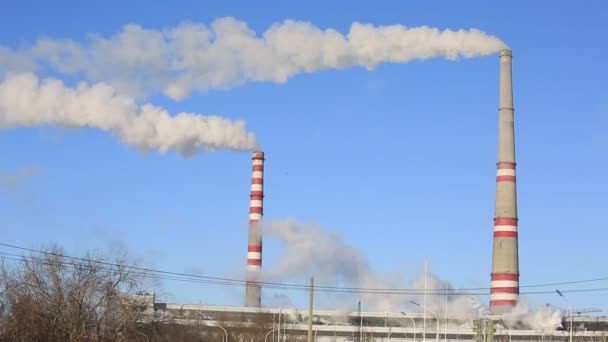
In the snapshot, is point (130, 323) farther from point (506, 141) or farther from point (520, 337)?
point (520, 337)

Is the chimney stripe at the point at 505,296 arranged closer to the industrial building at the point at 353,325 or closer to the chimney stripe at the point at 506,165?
the industrial building at the point at 353,325

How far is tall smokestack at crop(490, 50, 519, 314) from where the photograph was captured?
77.8m

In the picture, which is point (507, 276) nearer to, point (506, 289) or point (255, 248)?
point (506, 289)

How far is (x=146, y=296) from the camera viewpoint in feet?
188

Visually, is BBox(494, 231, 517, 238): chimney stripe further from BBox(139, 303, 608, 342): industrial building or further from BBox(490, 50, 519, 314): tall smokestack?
BBox(139, 303, 608, 342): industrial building

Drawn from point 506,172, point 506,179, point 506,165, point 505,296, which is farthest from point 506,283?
point 506,165

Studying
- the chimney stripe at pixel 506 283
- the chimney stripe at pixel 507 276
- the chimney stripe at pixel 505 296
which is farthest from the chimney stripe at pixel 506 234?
the chimney stripe at pixel 505 296

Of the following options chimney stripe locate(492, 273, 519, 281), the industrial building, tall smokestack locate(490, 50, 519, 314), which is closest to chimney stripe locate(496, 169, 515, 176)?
tall smokestack locate(490, 50, 519, 314)

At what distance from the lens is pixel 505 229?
7825 cm

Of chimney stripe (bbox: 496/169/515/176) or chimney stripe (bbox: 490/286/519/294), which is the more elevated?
chimney stripe (bbox: 496/169/515/176)

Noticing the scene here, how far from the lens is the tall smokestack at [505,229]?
255ft

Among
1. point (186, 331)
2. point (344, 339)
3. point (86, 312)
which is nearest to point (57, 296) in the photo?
point (86, 312)

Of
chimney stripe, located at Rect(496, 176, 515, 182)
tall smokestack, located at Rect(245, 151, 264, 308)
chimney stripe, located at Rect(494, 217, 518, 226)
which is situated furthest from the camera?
tall smokestack, located at Rect(245, 151, 264, 308)

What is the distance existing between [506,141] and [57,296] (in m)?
43.0
